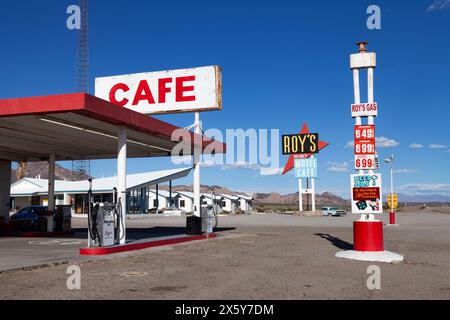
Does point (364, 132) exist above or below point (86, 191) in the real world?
above

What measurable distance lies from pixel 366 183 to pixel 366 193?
1.03ft

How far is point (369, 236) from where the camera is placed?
14.2m

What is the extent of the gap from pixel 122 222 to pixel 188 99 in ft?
27.3

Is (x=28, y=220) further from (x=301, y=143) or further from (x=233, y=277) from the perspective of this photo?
(x=301, y=143)

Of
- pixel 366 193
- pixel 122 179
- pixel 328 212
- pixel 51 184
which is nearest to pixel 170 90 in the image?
pixel 122 179

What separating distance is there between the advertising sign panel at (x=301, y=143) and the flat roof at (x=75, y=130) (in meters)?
40.5

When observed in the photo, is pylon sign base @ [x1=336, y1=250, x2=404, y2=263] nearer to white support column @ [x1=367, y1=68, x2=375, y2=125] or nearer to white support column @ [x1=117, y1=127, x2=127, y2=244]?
white support column @ [x1=367, y1=68, x2=375, y2=125]

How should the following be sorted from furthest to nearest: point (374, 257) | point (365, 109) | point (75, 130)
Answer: point (75, 130) < point (365, 109) < point (374, 257)

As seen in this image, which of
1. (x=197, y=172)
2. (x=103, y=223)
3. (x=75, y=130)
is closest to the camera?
(x=103, y=223)

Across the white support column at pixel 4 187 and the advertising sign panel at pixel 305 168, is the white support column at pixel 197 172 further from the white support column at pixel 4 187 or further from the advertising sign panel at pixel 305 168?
the advertising sign panel at pixel 305 168

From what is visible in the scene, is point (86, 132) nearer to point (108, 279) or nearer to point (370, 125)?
point (108, 279)

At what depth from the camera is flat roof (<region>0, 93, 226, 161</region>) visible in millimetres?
13324

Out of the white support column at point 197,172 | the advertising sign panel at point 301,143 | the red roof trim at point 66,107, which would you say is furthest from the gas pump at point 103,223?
the advertising sign panel at point 301,143

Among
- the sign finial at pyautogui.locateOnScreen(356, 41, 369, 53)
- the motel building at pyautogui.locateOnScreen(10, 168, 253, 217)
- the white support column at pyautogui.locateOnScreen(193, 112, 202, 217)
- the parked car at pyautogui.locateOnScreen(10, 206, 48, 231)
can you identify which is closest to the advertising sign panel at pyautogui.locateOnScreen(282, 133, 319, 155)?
the motel building at pyautogui.locateOnScreen(10, 168, 253, 217)
